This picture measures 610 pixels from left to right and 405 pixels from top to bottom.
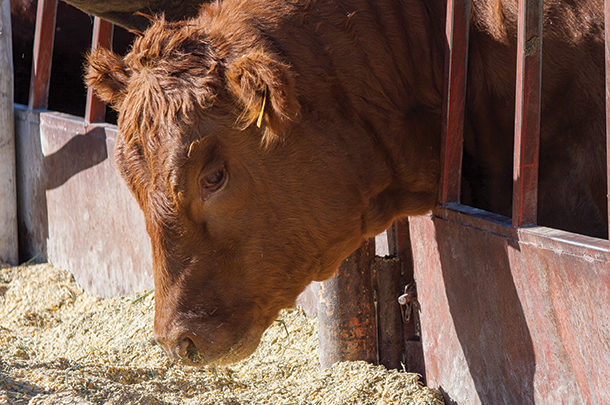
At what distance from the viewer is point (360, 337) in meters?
3.81

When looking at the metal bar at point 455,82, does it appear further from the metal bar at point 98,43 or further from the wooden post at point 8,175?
the wooden post at point 8,175

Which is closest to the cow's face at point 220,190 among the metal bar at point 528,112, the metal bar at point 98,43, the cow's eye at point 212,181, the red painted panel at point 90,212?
the cow's eye at point 212,181

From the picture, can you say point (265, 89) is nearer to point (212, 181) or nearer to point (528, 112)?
point (212, 181)

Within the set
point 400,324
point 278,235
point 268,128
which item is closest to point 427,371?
point 400,324

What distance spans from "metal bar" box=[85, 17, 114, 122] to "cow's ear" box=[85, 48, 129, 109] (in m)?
2.47

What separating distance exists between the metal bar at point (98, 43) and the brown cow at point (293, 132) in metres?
2.74

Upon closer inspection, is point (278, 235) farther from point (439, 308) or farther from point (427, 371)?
point (427, 371)

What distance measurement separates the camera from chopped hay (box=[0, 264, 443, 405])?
343 centimetres

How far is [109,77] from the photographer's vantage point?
3223 millimetres

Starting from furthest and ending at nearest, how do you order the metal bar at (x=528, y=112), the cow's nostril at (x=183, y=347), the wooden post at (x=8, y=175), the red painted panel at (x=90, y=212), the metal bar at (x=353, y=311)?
the wooden post at (x=8, y=175) → the red painted panel at (x=90, y=212) → the metal bar at (x=353, y=311) → the cow's nostril at (x=183, y=347) → the metal bar at (x=528, y=112)

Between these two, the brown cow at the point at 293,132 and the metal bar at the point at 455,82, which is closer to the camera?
the brown cow at the point at 293,132

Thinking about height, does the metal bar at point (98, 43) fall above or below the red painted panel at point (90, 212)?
above

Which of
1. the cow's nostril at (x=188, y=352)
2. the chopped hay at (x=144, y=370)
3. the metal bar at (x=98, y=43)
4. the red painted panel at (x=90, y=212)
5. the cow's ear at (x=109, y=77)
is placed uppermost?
the metal bar at (x=98, y=43)

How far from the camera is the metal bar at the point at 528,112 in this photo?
2.66 m
